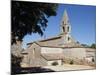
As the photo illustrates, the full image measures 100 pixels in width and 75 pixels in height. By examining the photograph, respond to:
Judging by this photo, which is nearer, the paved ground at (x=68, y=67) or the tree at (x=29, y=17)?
the tree at (x=29, y=17)

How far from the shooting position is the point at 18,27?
9.11 ft

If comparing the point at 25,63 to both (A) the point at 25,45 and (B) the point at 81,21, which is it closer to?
(A) the point at 25,45

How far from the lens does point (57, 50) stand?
2.96 m

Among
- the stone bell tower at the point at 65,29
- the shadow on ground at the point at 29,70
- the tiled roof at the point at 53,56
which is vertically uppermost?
the stone bell tower at the point at 65,29

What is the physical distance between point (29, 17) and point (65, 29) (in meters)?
0.54

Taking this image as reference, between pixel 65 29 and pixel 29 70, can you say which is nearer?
pixel 29 70

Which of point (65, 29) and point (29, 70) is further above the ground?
point (65, 29)

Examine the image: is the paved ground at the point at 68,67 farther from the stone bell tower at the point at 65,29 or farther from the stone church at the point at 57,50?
the stone bell tower at the point at 65,29

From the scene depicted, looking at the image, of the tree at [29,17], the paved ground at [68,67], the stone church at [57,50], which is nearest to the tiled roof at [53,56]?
the stone church at [57,50]

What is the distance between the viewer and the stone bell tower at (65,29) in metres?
2.98

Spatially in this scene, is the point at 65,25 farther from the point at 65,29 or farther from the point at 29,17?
the point at 29,17

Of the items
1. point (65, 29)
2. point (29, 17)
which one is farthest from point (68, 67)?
point (29, 17)

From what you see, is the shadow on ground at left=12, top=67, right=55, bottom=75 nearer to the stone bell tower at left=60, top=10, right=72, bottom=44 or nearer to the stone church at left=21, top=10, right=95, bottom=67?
the stone church at left=21, top=10, right=95, bottom=67
